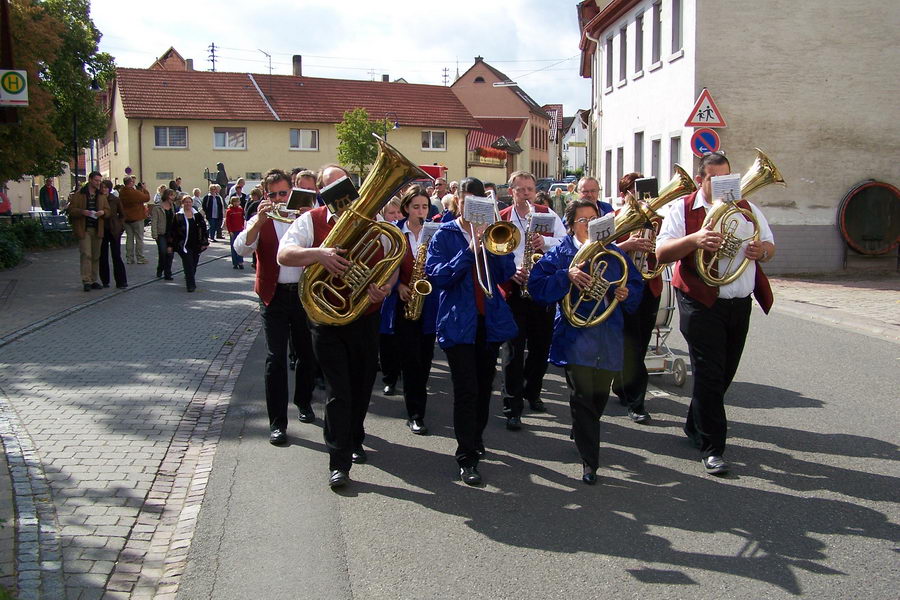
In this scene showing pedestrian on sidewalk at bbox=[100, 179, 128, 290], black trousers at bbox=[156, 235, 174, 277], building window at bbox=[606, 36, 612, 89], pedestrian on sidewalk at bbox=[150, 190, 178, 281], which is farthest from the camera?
building window at bbox=[606, 36, 612, 89]

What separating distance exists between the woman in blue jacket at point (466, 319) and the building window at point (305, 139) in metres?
51.9

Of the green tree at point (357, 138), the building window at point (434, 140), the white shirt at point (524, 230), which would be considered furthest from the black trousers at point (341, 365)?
the building window at point (434, 140)

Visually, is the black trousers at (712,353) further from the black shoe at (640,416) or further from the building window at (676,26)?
the building window at (676,26)

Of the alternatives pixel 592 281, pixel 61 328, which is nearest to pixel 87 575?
pixel 592 281

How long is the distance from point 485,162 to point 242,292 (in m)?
52.7

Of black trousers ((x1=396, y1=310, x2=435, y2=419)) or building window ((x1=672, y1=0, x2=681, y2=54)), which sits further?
building window ((x1=672, y1=0, x2=681, y2=54))

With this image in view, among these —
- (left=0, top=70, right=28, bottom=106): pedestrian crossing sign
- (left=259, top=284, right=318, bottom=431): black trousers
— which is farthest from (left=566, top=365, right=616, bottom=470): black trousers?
(left=0, top=70, right=28, bottom=106): pedestrian crossing sign

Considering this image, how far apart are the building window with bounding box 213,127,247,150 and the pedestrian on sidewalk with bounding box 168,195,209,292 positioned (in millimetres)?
40279

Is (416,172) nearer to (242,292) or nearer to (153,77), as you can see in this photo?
(242,292)

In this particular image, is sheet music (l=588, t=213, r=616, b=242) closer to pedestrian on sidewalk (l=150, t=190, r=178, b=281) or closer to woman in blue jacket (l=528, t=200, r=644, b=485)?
woman in blue jacket (l=528, t=200, r=644, b=485)

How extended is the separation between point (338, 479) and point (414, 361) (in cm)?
183

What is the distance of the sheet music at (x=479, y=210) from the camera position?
5.59 metres

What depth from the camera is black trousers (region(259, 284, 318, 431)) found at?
6.66 m

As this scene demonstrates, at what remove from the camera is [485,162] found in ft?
221
